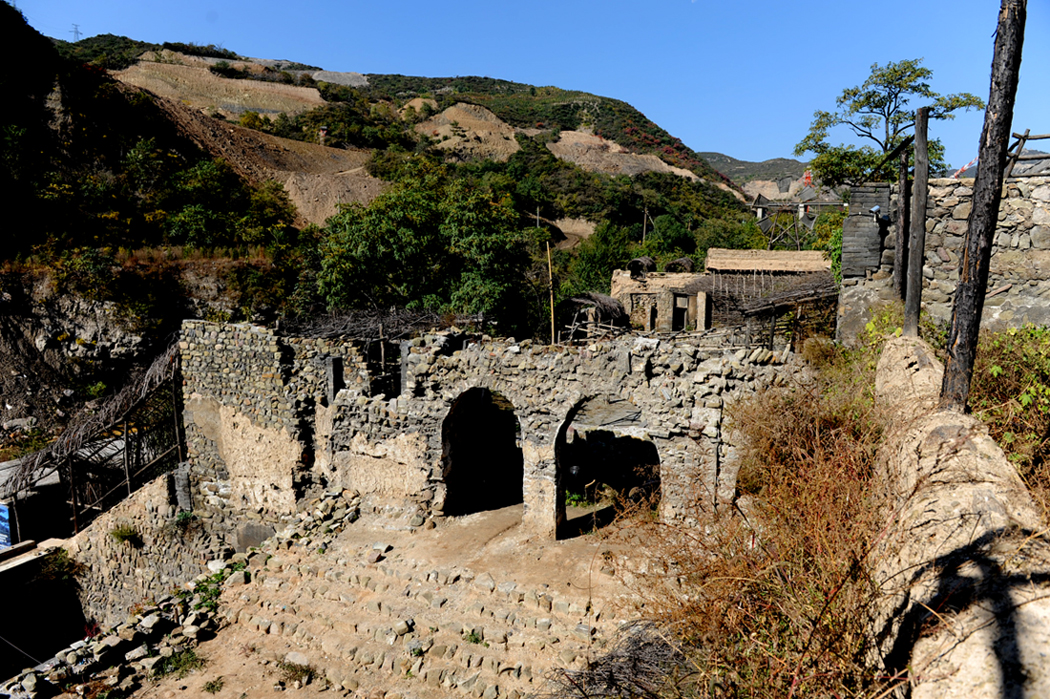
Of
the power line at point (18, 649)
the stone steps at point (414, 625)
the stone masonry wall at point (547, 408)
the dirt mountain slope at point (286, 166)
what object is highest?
the dirt mountain slope at point (286, 166)

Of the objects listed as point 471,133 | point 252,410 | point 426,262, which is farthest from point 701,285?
point 471,133

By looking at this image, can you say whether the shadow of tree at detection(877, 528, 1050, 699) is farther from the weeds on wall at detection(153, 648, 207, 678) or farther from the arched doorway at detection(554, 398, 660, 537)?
the weeds on wall at detection(153, 648, 207, 678)

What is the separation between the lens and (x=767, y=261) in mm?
24203

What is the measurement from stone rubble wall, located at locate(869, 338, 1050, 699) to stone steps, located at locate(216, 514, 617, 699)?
13.0 ft

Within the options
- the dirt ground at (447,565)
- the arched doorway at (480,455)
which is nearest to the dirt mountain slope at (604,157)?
the arched doorway at (480,455)

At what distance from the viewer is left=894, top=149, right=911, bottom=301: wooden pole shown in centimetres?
901

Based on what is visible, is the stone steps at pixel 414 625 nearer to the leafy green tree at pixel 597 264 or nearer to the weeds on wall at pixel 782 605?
the weeds on wall at pixel 782 605

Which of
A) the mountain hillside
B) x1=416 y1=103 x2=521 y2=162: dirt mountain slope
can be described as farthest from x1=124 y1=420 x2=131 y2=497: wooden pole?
the mountain hillside

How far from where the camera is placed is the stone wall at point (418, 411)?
9.26 meters

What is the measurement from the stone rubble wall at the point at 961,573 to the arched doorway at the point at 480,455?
7920mm

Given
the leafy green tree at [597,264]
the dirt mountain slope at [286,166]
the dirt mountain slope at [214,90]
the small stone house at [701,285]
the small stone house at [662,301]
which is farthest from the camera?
the dirt mountain slope at [214,90]

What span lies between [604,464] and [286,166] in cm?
3905

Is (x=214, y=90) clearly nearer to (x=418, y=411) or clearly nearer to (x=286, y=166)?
(x=286, y=166)

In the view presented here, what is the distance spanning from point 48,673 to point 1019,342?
12779 millimetres
